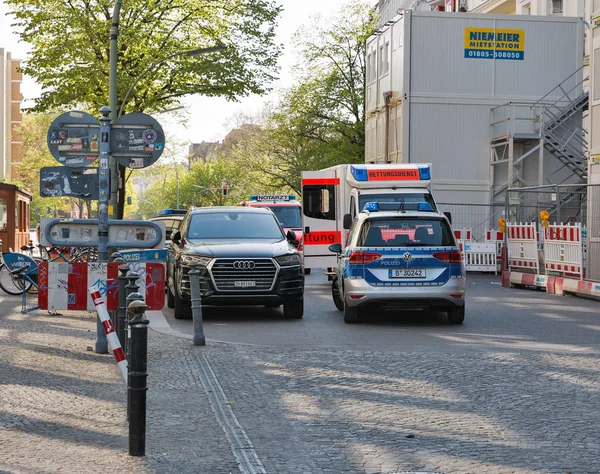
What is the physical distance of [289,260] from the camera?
1703cm

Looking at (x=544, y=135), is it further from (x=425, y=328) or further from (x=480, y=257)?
(x=425, y=328)

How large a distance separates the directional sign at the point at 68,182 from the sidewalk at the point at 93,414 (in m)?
1.76

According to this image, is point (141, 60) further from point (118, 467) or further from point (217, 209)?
point (118, 467)

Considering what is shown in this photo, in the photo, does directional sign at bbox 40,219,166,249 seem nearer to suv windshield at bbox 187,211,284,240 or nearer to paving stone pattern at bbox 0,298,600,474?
paving stone pattern at bbox 0,298,600,474

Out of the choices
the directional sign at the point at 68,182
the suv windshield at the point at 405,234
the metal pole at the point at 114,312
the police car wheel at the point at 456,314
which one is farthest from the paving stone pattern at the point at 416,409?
the police car wheel at the point at 456,314

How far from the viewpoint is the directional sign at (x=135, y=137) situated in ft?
40.0

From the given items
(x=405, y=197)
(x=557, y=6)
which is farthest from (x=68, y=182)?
(x=557, y=6)

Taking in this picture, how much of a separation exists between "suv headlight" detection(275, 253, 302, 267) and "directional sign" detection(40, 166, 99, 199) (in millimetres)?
5142

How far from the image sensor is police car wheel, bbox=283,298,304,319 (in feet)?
56.2

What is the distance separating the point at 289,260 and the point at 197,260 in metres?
1.43

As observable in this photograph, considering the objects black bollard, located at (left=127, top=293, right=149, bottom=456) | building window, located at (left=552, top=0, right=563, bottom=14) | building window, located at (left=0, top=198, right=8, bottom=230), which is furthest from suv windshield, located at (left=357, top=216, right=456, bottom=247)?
building window, located at (left=552, top=0, right=563, bottom=14)

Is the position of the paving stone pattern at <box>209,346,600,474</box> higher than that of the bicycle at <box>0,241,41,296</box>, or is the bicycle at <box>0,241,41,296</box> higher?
the bicycle at <box>0,241,41,296</box>

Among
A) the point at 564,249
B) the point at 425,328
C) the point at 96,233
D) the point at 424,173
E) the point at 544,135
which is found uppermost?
the point at 544,135

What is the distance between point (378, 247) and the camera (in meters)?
15.9
